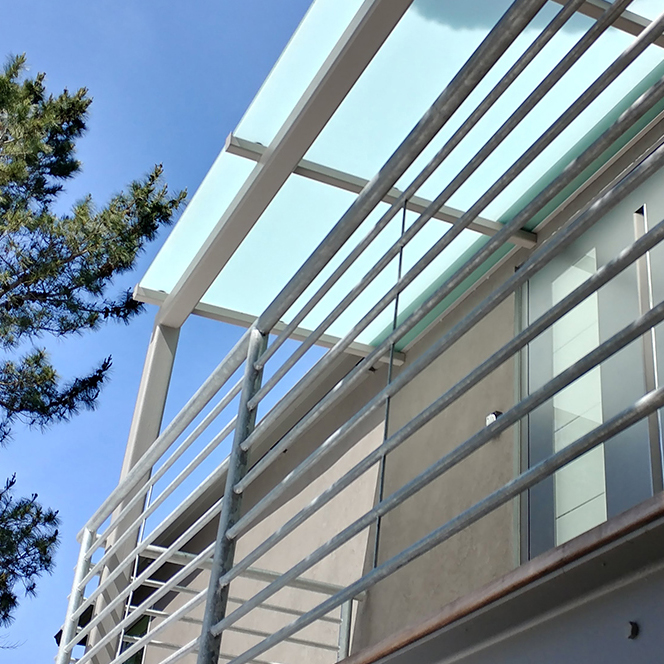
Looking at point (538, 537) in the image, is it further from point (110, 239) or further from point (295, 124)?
point (110, 239)

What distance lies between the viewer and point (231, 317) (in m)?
5.97

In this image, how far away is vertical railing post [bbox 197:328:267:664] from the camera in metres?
2.09

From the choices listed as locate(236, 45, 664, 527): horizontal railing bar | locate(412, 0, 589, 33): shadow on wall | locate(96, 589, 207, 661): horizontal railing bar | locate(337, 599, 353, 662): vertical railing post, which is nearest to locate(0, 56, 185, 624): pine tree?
locate(337, 599, 353, 662): vertical railing post

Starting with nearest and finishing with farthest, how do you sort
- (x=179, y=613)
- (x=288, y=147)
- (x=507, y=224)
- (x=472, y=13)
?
1. (x=507, y=224)
2. (x=179, y=613)
3. (x=472, y=13)
4. (x=288, y=147)

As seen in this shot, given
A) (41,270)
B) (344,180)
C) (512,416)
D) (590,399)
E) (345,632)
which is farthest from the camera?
(41,270)

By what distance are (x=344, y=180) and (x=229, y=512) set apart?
8.91ft

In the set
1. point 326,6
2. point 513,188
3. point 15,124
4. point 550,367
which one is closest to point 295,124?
point 326,6

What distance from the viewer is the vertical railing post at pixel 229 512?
6.86ft

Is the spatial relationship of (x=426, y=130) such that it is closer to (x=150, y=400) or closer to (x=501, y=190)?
(x=501, y=190)

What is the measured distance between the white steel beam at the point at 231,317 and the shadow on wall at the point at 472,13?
2.38m

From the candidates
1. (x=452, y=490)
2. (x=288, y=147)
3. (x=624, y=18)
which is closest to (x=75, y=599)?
(x=452, y=490)

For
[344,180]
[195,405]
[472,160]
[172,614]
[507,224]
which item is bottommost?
[172,614]

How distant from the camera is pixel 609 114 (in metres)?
4.38

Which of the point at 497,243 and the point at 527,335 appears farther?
the point at 497,243
